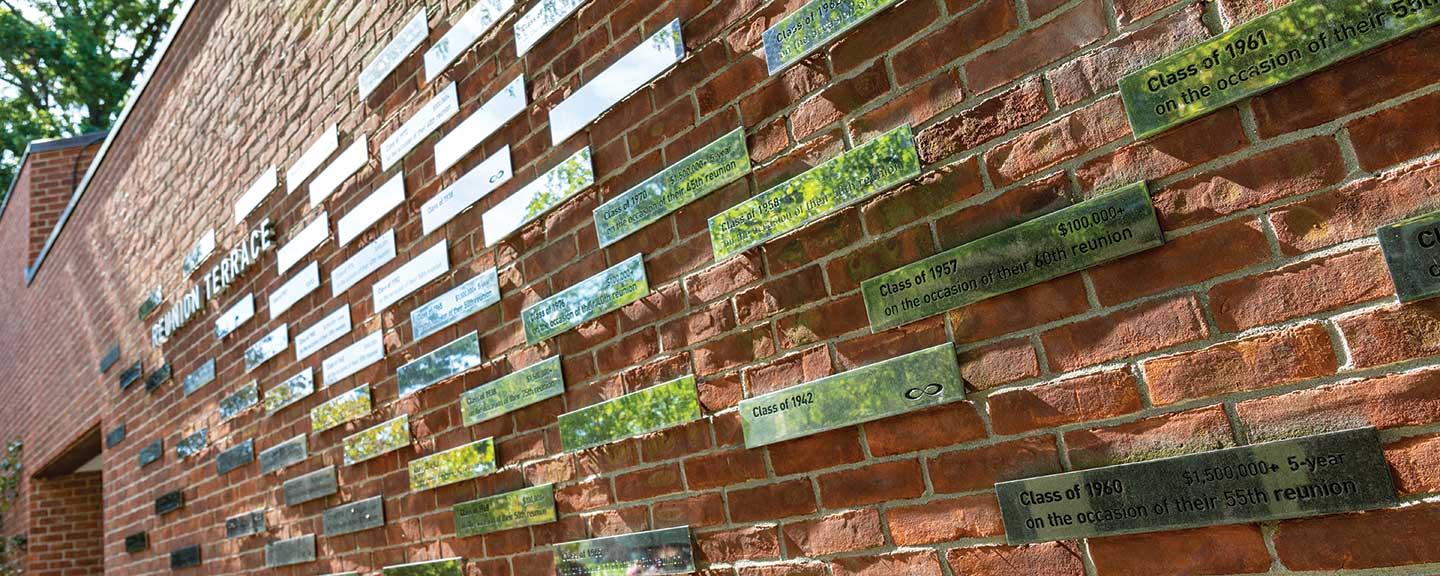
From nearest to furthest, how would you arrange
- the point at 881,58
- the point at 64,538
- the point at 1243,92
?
1. the point at 1243,92
2. the point at 881,58
3. the point at 64,538

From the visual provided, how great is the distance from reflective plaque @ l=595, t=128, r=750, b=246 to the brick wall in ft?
0.10

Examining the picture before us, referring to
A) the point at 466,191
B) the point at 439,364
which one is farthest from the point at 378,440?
the point at 466,191

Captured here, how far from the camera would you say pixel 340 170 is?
3.61 metres

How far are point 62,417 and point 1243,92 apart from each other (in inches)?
320

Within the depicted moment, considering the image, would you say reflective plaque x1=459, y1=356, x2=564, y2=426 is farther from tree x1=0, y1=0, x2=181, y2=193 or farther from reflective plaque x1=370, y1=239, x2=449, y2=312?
tree x1=0, y1=0, x2=181, y2=193

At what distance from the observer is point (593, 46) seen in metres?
2.56

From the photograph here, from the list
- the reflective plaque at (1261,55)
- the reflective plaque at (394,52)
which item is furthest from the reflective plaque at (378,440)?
the reflective plaque at (1261,55)

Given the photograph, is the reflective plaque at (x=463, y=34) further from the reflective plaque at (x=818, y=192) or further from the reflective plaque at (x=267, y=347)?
the reflective plaque at (x=267, y=347)

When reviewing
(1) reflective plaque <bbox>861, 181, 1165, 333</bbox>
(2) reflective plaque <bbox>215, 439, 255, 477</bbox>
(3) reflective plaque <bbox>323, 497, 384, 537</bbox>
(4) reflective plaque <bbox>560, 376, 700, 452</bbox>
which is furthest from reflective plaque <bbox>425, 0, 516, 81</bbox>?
(2) reflective plaque <bbox>215, 439, 255, 477</bbox>

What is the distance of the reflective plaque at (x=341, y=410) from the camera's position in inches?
134

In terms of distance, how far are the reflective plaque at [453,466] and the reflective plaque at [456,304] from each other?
16.2 inches

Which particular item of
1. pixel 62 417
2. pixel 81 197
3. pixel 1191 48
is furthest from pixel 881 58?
pixel 62 417

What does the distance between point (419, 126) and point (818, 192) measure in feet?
5.82

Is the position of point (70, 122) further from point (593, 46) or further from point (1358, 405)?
point (1358, 405)
